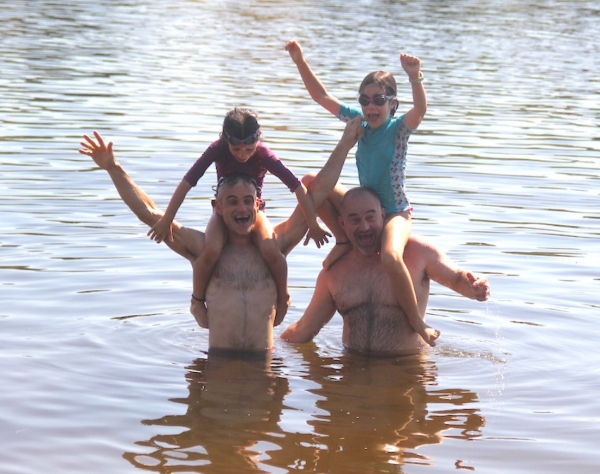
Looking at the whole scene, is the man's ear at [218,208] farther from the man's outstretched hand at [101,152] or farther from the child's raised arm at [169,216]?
the man's outstretched hand at [101,152]

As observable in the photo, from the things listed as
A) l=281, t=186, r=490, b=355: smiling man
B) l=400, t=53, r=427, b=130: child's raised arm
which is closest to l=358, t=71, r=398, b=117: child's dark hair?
l=400, t=53, r=427, b=130: child's raised arm

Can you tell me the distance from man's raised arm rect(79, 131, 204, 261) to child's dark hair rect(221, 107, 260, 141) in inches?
31.6

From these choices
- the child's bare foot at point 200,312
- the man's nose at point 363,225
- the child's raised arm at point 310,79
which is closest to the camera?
the man's nose at point 363,225

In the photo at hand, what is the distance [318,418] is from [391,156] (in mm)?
2268

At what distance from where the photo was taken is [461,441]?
7312 millimetres

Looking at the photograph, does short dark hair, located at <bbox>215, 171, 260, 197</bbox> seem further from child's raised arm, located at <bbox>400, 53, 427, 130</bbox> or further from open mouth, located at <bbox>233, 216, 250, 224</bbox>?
child's raised arm, located at <bbox>400, 53, 427, 130</bbox>

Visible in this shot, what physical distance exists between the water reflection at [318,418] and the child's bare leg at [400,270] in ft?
1.03

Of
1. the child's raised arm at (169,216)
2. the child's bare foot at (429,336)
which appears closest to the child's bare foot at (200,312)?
the child's raised arm at (169,216)

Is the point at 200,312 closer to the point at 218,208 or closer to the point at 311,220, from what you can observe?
the point at 218,208

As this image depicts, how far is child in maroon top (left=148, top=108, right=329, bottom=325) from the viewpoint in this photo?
8.42 m

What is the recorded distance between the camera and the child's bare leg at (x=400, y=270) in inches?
343

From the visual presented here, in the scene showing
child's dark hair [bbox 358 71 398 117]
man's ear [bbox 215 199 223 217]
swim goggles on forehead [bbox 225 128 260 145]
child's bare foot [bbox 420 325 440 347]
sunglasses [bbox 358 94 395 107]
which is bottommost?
child's bare foot [bbox 420 325 440 347]

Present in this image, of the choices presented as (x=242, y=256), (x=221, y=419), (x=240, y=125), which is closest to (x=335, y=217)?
(x=242, y=256)

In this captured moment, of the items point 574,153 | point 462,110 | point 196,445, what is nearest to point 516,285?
point 196,445
